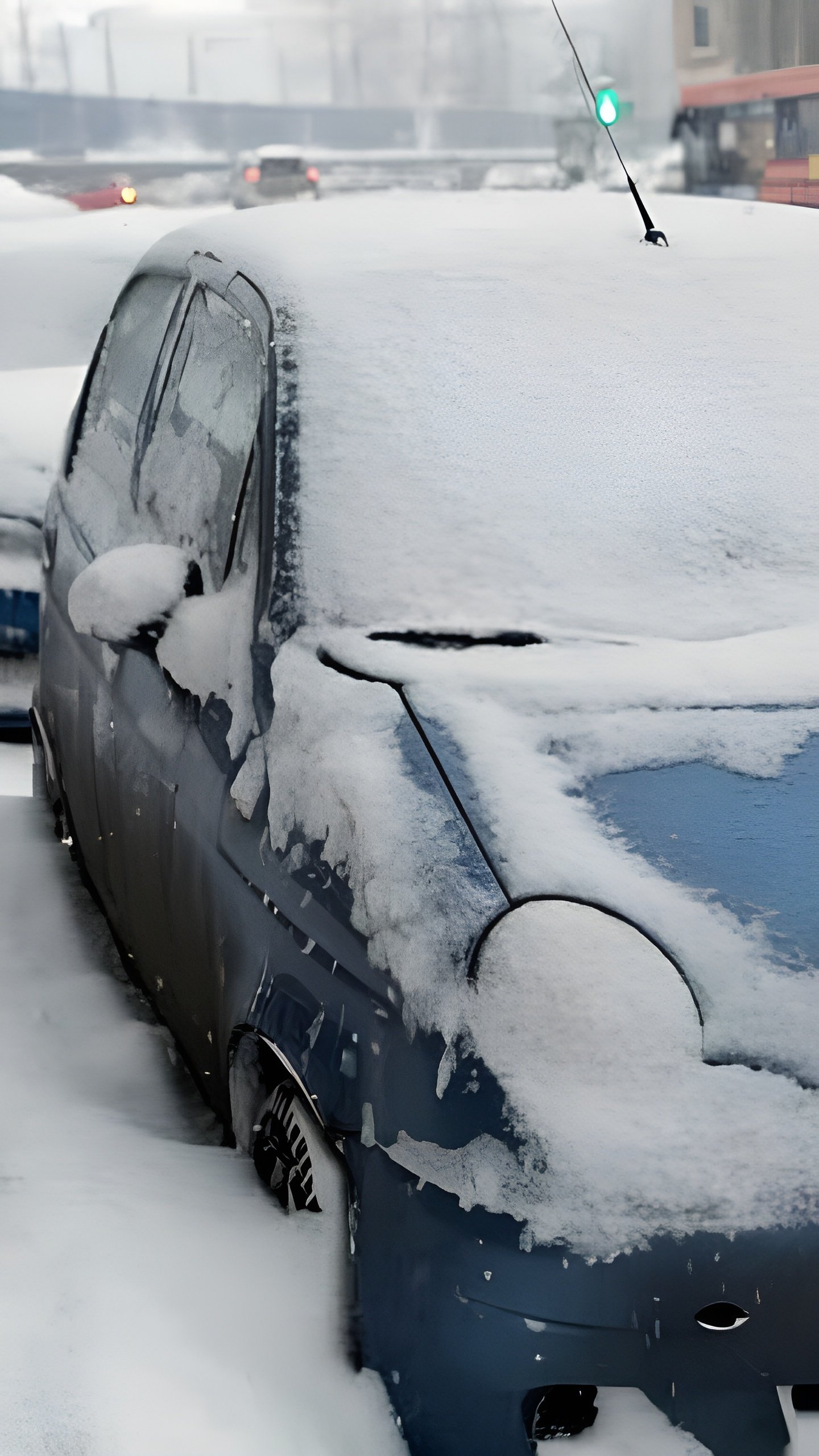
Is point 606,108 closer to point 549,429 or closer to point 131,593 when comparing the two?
point 549,429

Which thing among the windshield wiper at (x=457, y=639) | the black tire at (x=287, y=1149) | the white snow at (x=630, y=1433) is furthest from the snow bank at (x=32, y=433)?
the white snow at (x=630, y=1433)

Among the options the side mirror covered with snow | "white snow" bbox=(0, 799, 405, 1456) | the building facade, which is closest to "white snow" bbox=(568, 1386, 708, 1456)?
"white snow" bbox=(0, 799, 405, 1456)

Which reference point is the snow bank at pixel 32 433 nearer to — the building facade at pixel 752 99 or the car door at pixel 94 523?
the car door at pixel 94 523

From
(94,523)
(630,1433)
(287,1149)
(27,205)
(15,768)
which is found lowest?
(15,768)

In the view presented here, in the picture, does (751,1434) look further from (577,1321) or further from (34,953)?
(34,953)

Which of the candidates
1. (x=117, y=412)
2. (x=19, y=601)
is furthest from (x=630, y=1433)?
(x=19, y=601)

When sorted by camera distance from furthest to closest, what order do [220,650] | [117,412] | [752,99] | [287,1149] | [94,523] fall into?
1. [752,99]
2. [117,412]
3. [94,523]
4. [220,650]
5. [287,1149]

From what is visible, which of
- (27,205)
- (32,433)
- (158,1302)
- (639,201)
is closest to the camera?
(158,1302)

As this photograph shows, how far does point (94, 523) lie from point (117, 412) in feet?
0.93

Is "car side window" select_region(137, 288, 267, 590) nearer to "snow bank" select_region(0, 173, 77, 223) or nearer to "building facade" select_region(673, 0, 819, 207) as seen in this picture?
"building facade" select_region(673, 0, 819, 207)

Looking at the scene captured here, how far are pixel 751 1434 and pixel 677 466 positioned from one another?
1.39m

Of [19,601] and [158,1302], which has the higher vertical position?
[19,601]

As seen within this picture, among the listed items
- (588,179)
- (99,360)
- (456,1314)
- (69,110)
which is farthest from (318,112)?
(456,1314)

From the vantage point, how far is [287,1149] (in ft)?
6.41
